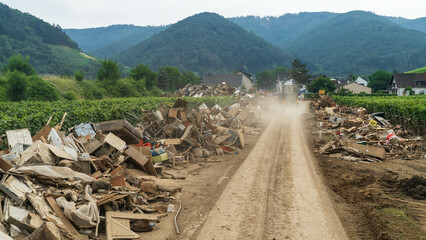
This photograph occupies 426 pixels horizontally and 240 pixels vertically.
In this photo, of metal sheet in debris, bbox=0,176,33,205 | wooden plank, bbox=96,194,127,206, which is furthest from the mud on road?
metal sheet in debris, bbox=0,176,33,205

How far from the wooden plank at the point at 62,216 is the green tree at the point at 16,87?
90.9ft

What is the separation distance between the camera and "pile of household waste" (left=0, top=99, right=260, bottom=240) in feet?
18.7

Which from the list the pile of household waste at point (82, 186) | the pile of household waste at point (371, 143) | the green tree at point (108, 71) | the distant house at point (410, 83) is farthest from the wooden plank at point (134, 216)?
the distant house at point (410, 83)

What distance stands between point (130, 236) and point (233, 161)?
7918mm

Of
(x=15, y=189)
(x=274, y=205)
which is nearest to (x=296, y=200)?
(x=274, y=205)

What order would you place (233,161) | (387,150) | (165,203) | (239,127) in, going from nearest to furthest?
(165,203)
(233,161)
(387,150)
(239,127)

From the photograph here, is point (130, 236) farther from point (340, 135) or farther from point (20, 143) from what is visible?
point (340, 135)

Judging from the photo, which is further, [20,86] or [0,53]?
[0,53]

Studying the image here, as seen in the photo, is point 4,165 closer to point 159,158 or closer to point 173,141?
point 159,158

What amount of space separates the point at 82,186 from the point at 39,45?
137 meters

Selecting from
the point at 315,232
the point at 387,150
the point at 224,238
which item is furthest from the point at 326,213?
the point at 387,150

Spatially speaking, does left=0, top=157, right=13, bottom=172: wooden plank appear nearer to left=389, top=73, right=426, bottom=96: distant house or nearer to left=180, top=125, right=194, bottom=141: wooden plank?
left=180, top=125, right=194, bottom=141: wooden plank

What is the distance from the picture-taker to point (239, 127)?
840 inches

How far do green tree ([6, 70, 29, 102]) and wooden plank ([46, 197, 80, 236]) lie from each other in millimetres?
27714
